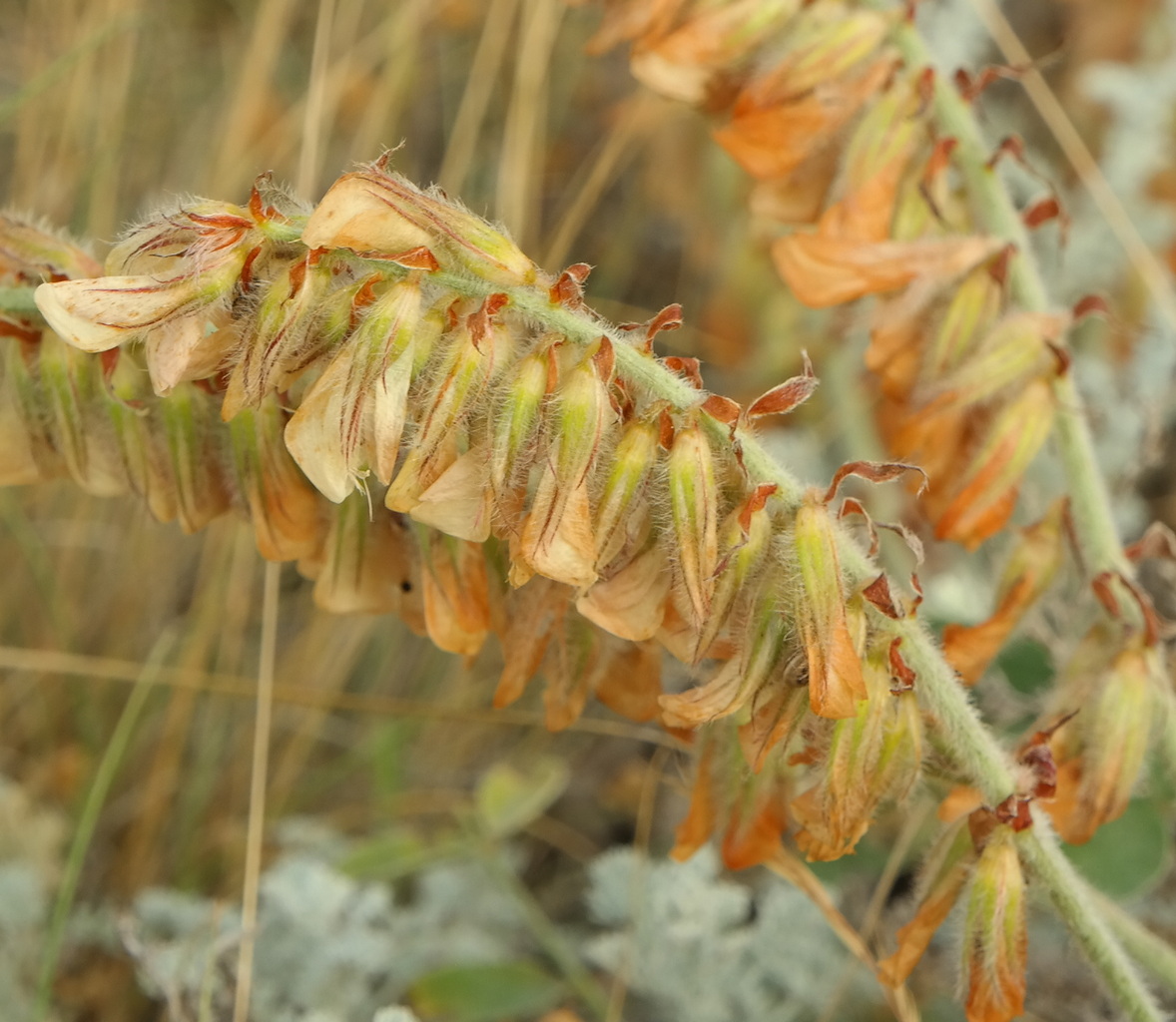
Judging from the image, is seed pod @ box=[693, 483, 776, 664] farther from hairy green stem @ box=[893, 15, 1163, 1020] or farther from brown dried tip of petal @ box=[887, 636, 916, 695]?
hairy green stem @ box=[893, 15, 1163, 1020]

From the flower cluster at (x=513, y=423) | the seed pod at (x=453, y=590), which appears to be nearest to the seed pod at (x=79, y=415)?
the flower cluster at (x=513, y=423)

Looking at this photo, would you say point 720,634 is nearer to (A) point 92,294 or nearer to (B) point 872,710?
(B) point 872,710

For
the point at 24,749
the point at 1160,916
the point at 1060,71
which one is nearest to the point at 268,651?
the point at 24,749

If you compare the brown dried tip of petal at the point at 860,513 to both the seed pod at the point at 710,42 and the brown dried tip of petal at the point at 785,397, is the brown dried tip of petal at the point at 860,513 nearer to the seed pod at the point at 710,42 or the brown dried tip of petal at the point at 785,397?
the brown dried tip of petal at the point at 785,397

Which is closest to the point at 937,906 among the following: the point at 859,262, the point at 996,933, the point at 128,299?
the point at 996,933

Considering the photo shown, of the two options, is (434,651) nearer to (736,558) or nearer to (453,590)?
(453,590)
